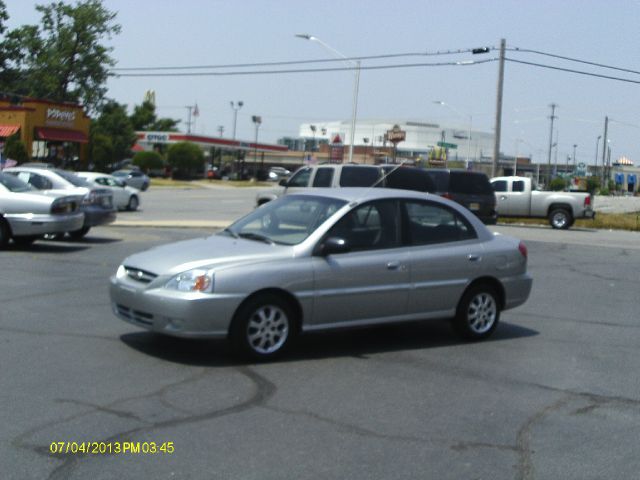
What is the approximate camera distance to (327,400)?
7.12m

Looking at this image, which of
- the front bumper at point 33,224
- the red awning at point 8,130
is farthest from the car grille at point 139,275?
the red awning at point 8,130

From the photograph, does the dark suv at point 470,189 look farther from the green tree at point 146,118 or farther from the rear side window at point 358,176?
the green tree at point 146,118

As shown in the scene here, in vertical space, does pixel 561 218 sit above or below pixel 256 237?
below

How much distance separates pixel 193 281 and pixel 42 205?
32.1ft

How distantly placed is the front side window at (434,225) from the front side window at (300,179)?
1407 centimetres

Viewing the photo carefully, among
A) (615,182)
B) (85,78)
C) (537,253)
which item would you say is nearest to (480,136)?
(615,182)

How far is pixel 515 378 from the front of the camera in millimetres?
8219

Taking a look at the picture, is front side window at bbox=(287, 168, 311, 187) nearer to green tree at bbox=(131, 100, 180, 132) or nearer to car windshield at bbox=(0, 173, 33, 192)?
car windshield at bbox=(0, 173, 33, 192)

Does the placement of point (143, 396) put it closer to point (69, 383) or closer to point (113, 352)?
point (69, 383)

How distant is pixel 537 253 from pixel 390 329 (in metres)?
11.3

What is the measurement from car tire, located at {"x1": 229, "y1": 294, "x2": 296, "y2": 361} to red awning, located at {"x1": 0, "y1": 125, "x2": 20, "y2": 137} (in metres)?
48.7

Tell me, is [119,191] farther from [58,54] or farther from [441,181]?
[58,54]

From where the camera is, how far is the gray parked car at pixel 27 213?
16625 mm
